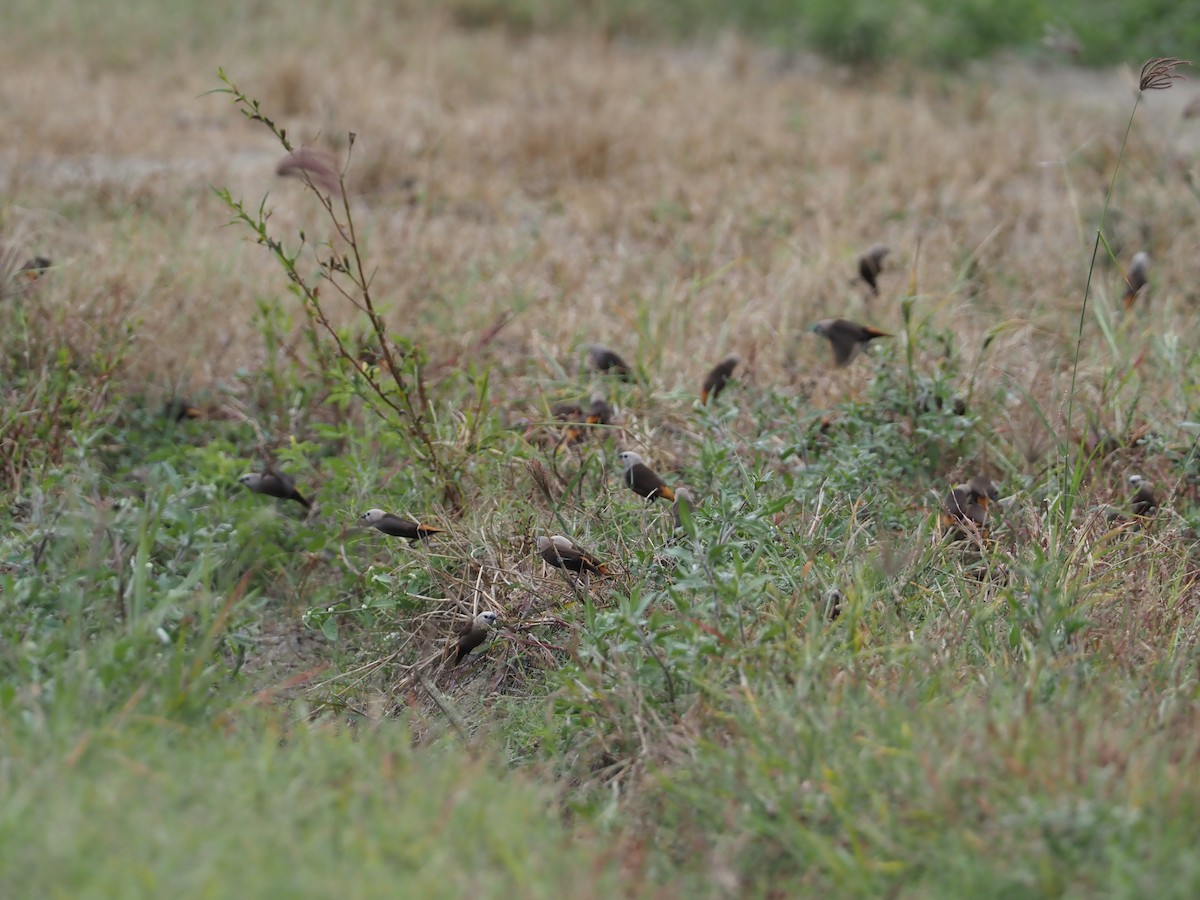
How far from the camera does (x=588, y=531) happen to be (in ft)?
8.68

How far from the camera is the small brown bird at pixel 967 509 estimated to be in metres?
2.68

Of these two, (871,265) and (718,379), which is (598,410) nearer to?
(718,379)

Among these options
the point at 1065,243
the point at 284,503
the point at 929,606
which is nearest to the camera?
the point at 929,606

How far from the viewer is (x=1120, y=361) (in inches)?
132

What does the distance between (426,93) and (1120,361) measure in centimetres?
435

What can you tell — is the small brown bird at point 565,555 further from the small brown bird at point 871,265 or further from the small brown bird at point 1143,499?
the small brown bird at point 871,265

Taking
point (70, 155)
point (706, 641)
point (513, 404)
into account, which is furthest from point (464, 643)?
point (70, 155)

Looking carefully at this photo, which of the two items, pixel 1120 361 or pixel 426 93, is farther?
pixel 426 93

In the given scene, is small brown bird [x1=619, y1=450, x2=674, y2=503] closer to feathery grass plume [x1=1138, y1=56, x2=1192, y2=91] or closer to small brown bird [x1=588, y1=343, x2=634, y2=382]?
small brown bird [x1=588, y1=343, x2=634, y2=382]

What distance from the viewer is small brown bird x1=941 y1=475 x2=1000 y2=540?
105 inches

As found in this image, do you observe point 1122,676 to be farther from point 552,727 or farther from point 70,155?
point 70,155

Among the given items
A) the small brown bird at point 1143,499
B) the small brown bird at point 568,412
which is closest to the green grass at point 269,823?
the small brown bird at point 568,412

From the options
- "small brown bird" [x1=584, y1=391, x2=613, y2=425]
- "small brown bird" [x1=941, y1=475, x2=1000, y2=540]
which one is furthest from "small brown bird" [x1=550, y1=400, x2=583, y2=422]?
"small brown bird" [x1=941, y1=475, x2=1000, y2=540]

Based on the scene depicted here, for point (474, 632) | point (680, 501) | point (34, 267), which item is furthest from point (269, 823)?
point (34, 267)
